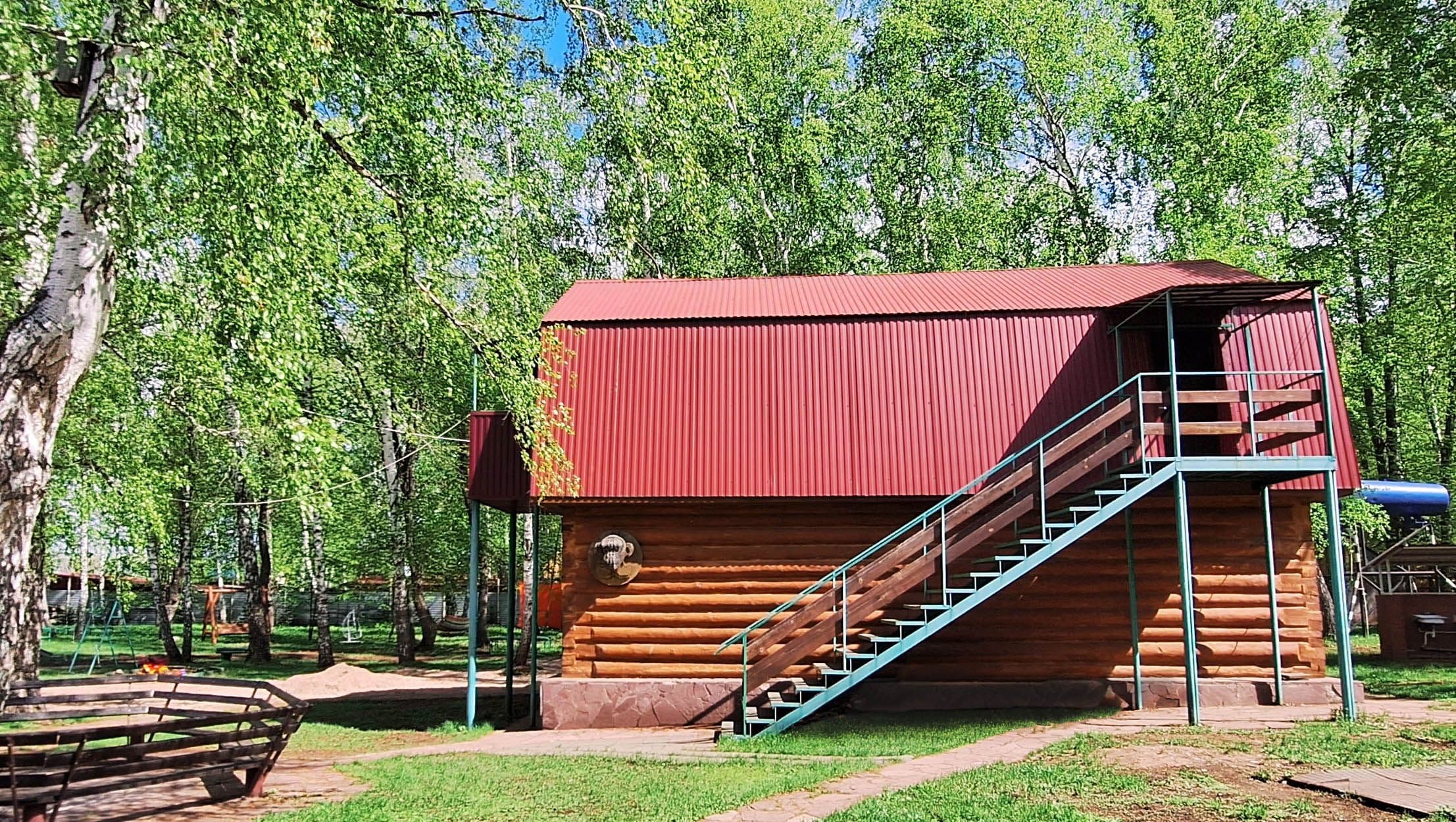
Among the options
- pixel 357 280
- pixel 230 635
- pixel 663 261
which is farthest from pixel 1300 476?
pixel 230 635

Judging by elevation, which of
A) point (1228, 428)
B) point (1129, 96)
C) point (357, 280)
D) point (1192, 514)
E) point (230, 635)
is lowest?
point (230, 635)

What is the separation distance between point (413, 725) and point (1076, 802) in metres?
10.1

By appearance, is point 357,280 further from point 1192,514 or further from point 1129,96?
point 1129,96

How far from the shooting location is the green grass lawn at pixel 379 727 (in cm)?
1299

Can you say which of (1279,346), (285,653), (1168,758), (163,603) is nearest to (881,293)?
(1279,346)

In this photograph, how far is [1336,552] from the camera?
39.4ft

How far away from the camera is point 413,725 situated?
1502 cm

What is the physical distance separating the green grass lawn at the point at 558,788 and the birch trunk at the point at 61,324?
4.02 m

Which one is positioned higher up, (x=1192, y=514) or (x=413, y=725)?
(x=1192, y=514)

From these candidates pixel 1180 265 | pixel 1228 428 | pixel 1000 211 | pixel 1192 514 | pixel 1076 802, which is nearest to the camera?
pixel 1076 802

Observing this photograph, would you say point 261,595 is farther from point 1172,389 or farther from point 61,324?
point 1172,389

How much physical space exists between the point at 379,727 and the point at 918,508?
8266 mm

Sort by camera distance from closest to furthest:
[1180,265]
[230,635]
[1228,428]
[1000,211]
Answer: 1. [1228,428]
2. [1180,265]
3. [1000,211]
4. [230,635]

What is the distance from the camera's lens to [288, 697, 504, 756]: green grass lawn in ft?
42.6
